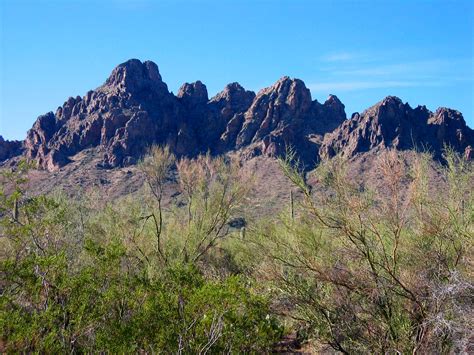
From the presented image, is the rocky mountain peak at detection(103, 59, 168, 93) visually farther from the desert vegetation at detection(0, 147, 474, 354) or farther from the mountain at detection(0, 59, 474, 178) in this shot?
the desert vegetation at detection(0, 147, 474, 354)

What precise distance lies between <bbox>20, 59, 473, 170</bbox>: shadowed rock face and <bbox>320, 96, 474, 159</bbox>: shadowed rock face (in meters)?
0.16

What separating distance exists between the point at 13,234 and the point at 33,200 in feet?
2.68

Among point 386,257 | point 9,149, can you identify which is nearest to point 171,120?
point 9,149

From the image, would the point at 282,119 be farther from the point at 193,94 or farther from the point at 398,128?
the point at 193,94

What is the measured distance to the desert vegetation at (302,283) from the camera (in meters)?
6.36

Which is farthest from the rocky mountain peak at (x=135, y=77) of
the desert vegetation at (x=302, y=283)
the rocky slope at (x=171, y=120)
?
the desert vegetation at (x=302, y=283)

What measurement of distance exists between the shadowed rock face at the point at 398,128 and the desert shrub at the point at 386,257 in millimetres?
63645

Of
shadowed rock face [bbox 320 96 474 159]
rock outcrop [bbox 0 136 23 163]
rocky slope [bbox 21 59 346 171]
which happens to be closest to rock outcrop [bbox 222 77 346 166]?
rocky slope [bbox 21 59 346 171]

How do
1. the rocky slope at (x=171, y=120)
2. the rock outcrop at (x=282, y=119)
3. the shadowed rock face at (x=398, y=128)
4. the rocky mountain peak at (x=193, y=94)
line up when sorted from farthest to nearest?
1. the rocky mountain peak at (x=193, y=94)
2. the rocky slope at (x=171, y=120)
3. the rock outcrop at (x=282, y=119)
4. the shadowed rock face at (x=398, y=128)

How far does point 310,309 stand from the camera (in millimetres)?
8547

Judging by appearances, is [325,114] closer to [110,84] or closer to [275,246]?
[110,84]

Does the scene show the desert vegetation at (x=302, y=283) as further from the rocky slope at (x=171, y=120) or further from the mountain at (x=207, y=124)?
the rocky slope at (x=171, y=120)

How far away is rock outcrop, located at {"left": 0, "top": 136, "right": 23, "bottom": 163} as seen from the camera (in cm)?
8681

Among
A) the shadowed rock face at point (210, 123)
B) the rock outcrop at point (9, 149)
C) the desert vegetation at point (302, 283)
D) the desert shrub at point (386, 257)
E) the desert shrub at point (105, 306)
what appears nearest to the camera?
the desert shrub at point (105, 306)
